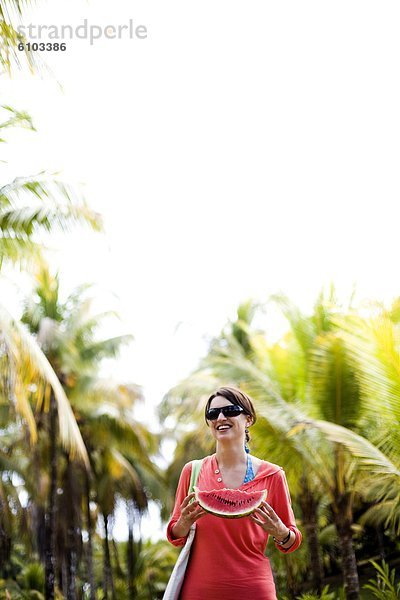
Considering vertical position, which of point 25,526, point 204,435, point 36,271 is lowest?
point 25,526

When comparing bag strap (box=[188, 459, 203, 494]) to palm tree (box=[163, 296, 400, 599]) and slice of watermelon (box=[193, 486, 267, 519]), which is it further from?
palm tree (box=[163, 296, 400, 599])

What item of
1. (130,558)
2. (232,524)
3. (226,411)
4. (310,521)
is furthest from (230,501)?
(130,558)

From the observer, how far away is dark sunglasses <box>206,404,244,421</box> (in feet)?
10.7

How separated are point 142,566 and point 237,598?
3208cm

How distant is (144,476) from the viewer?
30.5 meters

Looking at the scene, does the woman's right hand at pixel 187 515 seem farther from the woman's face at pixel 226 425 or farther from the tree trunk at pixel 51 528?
the tree trunk at pixel 51 528

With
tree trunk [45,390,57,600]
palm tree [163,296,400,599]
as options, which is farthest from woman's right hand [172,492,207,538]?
tree trunk [45,390,57,600]

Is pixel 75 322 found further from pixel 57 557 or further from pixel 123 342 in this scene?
pixel 57 557

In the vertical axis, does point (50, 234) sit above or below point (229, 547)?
above

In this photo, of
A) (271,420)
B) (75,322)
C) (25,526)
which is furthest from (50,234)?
(25,526)

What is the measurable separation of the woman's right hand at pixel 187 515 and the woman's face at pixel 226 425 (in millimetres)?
299

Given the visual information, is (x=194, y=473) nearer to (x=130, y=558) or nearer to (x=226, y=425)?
(x=226, y=425)

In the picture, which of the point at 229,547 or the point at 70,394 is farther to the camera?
the point at 70,394

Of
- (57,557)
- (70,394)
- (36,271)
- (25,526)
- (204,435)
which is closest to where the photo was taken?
(36,271)
